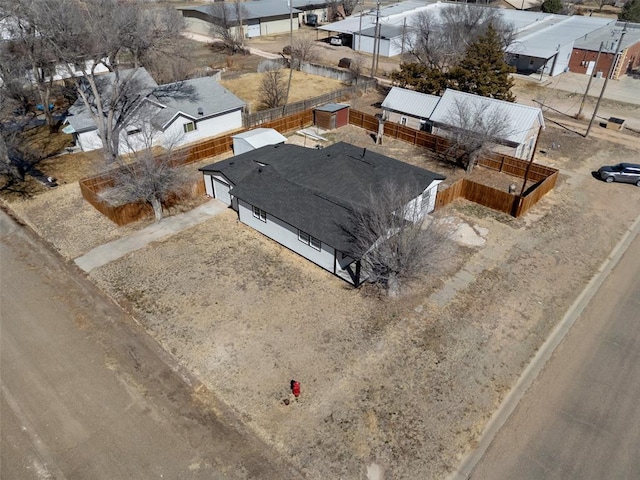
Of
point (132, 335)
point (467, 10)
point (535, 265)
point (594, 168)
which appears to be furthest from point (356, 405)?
point (467, 10)

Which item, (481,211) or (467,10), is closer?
(481,211)

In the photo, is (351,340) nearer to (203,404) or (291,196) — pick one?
(203,404)

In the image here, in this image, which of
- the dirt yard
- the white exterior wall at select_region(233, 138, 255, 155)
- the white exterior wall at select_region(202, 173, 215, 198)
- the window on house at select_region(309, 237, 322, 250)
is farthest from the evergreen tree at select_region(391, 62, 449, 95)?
the window on house at select_region(309, 237, 322, 250)

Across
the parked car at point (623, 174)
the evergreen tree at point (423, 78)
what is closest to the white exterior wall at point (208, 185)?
the evergreen tree at point (423, 78)

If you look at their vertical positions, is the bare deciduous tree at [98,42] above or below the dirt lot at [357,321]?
above

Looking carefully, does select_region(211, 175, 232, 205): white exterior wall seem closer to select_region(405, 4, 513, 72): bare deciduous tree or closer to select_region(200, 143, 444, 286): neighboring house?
select_region(200, 143, 444, 286): neighboring house

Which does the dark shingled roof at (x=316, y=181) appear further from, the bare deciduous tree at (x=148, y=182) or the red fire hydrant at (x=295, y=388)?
the red fire hydrant at (x=295, y=388)
